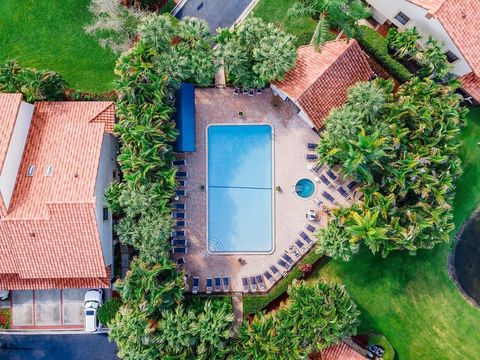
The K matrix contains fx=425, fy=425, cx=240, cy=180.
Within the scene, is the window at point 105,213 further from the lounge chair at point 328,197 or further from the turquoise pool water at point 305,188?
the lounge chair at point 328,197

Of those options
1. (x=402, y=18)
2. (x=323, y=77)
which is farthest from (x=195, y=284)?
(x=402, y=18)

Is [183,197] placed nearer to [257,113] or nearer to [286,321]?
[257,113]

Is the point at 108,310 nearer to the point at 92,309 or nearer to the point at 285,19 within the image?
the point at 92,309

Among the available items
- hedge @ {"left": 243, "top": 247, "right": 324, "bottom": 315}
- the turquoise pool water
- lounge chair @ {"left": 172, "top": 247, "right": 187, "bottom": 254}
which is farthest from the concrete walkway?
the turquoise pool water

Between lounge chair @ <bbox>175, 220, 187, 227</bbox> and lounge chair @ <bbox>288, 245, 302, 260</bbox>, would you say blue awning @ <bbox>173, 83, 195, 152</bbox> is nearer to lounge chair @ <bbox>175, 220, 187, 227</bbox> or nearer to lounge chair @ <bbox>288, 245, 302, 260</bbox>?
lounge chair @ <bbox>175, 220, 187, 227</bbox>

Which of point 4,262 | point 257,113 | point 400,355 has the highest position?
point 257,113

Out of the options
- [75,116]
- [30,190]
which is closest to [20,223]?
[30,190]

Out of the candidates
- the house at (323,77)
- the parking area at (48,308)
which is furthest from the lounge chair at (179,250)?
the house at (323,77)
